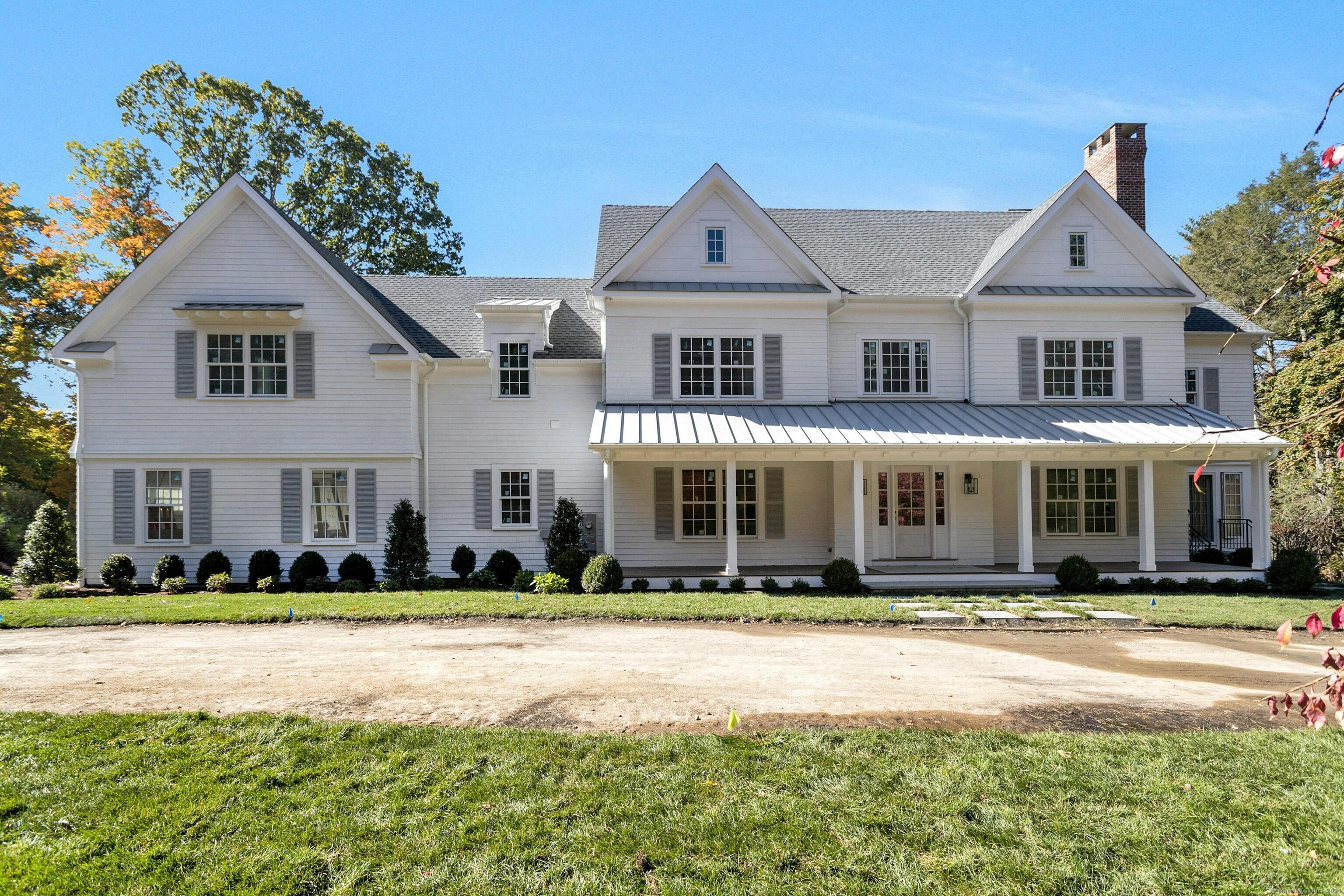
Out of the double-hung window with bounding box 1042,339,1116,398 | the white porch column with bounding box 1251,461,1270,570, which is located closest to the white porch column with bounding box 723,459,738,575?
the double-hung window with bounding box 1042,339,1116,398

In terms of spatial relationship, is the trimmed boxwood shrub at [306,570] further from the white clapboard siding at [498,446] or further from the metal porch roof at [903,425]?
the metal porch roof at [903,425]

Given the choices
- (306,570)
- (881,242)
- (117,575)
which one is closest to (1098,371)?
(881,242)

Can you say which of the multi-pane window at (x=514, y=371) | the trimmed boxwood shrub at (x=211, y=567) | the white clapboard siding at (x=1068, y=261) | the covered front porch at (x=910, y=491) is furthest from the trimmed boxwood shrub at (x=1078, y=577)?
the trimmed boxwood shrub at (x=211, y=567)

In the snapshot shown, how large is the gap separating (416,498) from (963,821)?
15.6 metres

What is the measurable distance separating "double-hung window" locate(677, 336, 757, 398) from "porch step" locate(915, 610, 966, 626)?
7256 mm

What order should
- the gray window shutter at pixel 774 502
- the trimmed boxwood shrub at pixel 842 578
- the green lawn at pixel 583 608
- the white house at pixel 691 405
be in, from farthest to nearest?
the gray window shutter at pixel 774 502
the white house at pixel 691 405
the trimmed boxwood shrub at pixel 842 578
the green lawn at pixel 583 608

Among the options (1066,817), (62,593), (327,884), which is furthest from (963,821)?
(62,593)

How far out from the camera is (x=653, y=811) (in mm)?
5203

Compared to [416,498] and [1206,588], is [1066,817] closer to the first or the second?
[1206,588]

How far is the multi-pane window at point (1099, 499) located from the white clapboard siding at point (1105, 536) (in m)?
0.15

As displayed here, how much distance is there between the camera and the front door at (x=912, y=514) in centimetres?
1891

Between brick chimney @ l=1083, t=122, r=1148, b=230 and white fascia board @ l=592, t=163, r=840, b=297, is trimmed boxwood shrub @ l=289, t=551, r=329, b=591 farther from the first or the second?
brick chimney @ l=1083, t=122, r=1148, b=230

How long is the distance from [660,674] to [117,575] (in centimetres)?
1432

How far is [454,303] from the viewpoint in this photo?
845 inches
